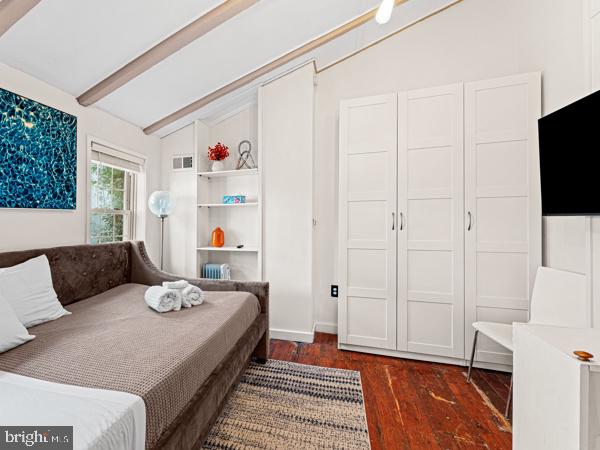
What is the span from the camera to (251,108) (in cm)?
304

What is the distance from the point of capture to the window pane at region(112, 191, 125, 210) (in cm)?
269

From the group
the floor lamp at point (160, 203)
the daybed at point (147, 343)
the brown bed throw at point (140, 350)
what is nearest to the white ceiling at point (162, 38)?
the floor lamp at point (160, 203)

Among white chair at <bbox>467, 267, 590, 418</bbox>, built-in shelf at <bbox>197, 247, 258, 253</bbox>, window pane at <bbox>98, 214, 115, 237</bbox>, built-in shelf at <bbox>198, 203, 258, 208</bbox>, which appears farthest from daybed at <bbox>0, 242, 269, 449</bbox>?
white chair at <bbox>467, 267, 590, 418</bbox>

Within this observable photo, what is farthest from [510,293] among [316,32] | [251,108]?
[251,108]

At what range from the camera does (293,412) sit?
61.9 inches

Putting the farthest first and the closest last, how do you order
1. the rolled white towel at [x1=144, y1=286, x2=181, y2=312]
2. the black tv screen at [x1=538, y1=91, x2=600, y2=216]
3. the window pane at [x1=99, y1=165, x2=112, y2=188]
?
the window pane at [x1=99, y1=165, x2=112, y2=188] → the rolled white towel at [x1=144, y1=286, x2=181, y2=312] → the black tv screen at [x1=538, y1=91, x2=600, y2=216]

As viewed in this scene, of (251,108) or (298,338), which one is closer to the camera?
(298,338)

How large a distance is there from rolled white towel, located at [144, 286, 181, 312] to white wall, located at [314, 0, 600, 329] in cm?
145

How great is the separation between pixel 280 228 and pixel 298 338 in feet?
3.63

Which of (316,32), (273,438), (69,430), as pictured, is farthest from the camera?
(316,32)

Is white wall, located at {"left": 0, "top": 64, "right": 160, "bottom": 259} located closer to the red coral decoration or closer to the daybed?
the daybed

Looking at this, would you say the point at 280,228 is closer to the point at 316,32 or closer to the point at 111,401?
the point at 316,32

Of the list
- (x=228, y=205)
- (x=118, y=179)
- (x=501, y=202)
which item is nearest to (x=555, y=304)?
(x=501, y=202)

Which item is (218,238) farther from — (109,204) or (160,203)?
(109,204)
